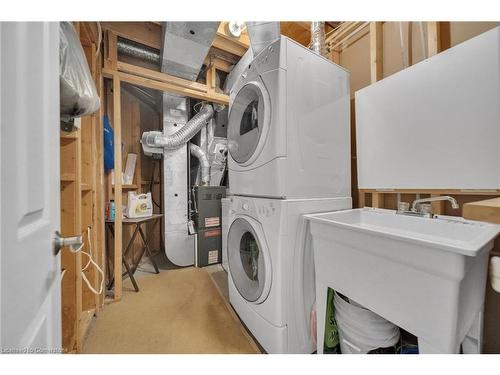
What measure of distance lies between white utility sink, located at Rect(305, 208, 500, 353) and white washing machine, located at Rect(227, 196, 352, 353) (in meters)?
0.11

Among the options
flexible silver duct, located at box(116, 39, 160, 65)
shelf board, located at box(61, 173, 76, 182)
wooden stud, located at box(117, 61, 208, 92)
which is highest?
flexible silver duct, located at box(116, 39, 160, 65)

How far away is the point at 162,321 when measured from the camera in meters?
1.52

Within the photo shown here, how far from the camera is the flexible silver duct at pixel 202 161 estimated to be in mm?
2734

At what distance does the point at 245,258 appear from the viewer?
1.55 meters

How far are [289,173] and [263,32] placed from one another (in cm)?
99

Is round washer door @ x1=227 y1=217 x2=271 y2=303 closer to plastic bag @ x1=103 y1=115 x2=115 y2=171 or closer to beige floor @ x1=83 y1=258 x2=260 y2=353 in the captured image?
beige floor @ x1=83 y1=258 x2=260 y2=353

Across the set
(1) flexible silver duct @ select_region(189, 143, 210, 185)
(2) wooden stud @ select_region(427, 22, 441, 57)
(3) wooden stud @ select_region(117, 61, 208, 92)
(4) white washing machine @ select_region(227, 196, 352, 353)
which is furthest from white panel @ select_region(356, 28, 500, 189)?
(1) flexible silver duct @ select_region(189, 143, 210, 185)

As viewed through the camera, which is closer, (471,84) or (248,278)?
(471,84)

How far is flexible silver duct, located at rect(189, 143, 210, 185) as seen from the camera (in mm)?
2734

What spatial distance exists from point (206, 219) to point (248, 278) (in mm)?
1199

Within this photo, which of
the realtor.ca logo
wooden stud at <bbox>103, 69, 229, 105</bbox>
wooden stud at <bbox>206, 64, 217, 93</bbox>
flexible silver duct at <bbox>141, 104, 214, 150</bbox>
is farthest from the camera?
flexible silver duct at <bbox>141, 104, 214, 150</bbox>
